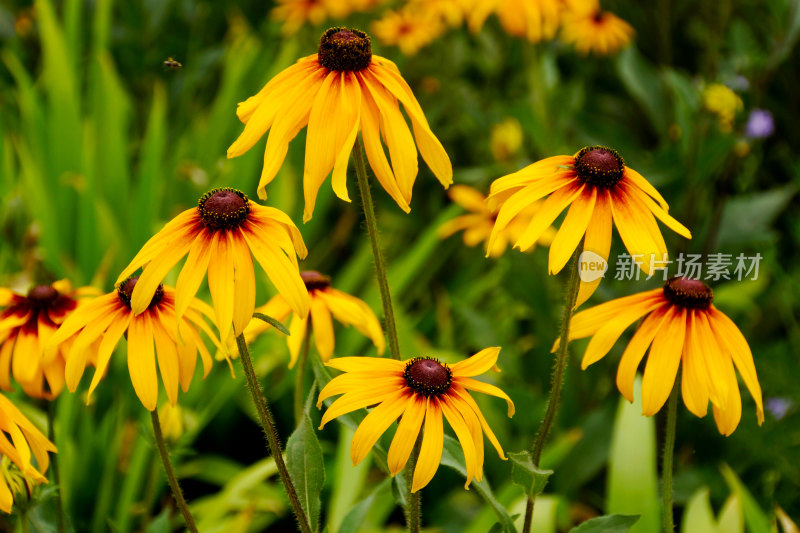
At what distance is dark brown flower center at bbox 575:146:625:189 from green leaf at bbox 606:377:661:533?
62 cm

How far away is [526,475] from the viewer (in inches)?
29.3

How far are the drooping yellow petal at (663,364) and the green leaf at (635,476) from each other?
526mm

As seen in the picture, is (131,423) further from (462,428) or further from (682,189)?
(682,189)

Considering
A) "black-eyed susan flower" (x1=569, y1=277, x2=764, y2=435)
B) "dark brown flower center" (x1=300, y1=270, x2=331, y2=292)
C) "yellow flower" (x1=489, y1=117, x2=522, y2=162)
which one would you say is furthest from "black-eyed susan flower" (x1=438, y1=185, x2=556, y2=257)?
"black-eyed susan flower" (x1=569, y1=277, x2=764, y2=435)

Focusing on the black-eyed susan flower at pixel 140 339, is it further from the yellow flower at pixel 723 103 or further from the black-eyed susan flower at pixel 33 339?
the yellow flower at pixel 723 103

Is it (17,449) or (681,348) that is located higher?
(681,348)

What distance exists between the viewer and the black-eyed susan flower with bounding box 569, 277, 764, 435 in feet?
2.46

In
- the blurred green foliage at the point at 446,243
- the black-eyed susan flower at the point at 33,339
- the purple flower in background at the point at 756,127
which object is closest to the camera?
the black-eyed susan flower at the point at 33,339

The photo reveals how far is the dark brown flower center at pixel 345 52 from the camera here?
0.76m

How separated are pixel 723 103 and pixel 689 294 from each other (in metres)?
1.38

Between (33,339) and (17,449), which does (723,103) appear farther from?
(17,449)

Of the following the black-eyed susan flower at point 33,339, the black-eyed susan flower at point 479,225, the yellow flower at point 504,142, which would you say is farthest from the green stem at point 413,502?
the yellow flower at point 504,142

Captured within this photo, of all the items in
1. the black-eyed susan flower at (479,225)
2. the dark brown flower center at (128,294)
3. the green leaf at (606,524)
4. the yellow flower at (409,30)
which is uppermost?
the yellow flower at (409,30)

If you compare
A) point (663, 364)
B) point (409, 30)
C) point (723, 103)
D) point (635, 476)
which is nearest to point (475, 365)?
point (663, 364)
